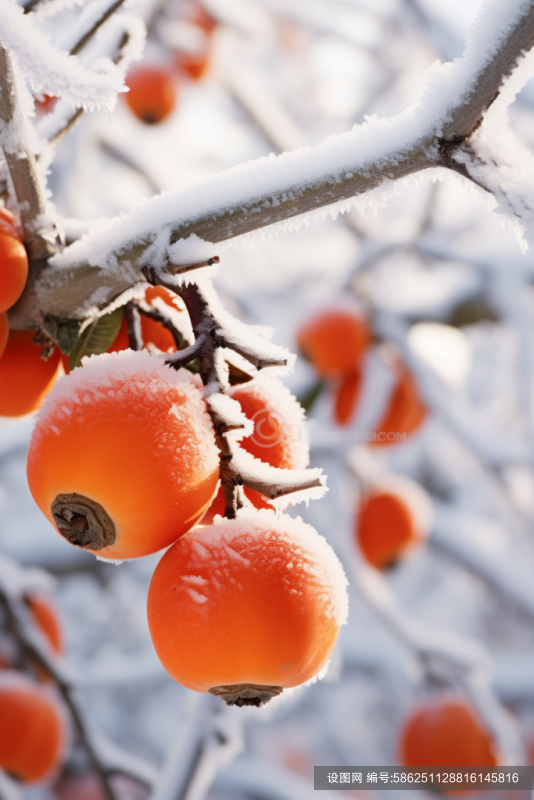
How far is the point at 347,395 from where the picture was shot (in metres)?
2.21

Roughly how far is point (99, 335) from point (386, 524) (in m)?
1.83

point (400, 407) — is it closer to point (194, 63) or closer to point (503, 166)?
point (503, 166)

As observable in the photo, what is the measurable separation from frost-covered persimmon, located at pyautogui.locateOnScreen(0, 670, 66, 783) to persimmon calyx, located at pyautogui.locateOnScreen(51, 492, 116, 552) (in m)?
1.25

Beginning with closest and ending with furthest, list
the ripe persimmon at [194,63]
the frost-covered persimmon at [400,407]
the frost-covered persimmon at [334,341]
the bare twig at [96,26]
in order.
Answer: the bare twig at [96,26] < the frost-covered persimmon at [334,341] < the frost-covered persimmon at [400,407] < the ripe persimmon at [194,63]

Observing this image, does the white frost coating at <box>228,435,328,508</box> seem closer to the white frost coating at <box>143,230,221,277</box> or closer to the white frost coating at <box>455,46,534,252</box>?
the white frost coating at <box>143,230,221,277</box>

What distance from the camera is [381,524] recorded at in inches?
89.5

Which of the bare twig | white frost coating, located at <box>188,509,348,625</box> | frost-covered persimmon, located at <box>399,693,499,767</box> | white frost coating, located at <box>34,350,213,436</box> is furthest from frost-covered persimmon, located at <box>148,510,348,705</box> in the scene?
frost-covered persimmon, located at <box>399,693,499,767</box>

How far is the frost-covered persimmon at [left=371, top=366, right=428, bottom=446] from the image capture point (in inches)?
88.3

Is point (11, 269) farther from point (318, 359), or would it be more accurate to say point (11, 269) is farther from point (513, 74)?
point (318, 359)

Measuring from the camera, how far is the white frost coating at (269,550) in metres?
0.50

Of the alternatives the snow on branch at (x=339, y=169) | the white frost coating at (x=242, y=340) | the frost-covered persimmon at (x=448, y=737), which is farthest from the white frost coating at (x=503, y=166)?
the frost-covered persimmon at (x=448, y=737)

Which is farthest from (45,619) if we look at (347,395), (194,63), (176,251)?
(194,63)

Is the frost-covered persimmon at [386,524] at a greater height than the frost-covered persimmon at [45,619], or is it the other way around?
the frost-covered persimmon at [386,524]

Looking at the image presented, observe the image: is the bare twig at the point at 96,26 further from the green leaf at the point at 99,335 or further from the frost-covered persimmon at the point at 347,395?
the frost-covered persimmon at the point at 347,395
